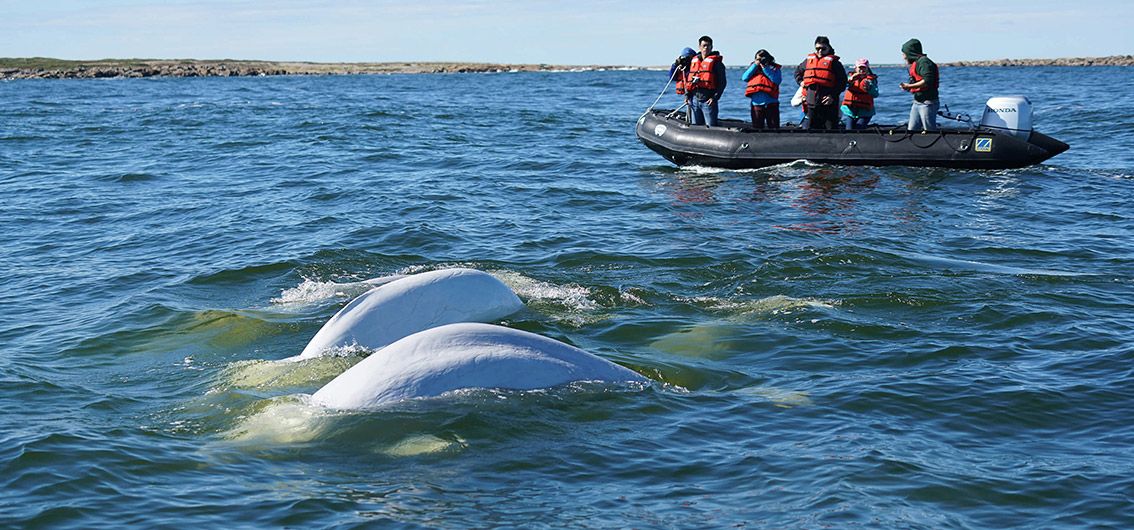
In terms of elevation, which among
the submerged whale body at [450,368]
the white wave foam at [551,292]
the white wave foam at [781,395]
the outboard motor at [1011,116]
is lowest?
the white wave foam at [781,395]

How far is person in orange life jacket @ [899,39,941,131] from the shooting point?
21828 millimetres

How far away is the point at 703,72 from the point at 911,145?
4419mm

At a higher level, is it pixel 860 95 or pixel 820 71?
pixel 820 71

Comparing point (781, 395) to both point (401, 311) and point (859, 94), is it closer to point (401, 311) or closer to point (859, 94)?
point (401, 311)

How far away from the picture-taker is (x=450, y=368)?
883 cm

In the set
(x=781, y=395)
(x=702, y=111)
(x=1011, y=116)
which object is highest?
(x=702, y=111)

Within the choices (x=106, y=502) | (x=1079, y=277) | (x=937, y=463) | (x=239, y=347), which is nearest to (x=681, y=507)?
(x=937, y=463)

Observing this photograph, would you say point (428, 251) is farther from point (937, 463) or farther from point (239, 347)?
point (937, 463)

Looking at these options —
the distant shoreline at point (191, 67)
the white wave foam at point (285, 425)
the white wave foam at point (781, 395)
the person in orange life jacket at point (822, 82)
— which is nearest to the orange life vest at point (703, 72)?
the person in orange life jacket at point (822, 82)

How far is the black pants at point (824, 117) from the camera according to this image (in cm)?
2383

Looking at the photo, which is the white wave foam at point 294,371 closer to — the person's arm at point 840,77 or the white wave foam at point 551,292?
the white wave foam at point 551,292

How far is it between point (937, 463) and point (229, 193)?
18.0 meters

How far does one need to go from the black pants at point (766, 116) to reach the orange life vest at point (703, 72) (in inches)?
45.8

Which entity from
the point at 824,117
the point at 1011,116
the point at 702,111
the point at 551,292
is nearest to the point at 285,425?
the point at 551,292
